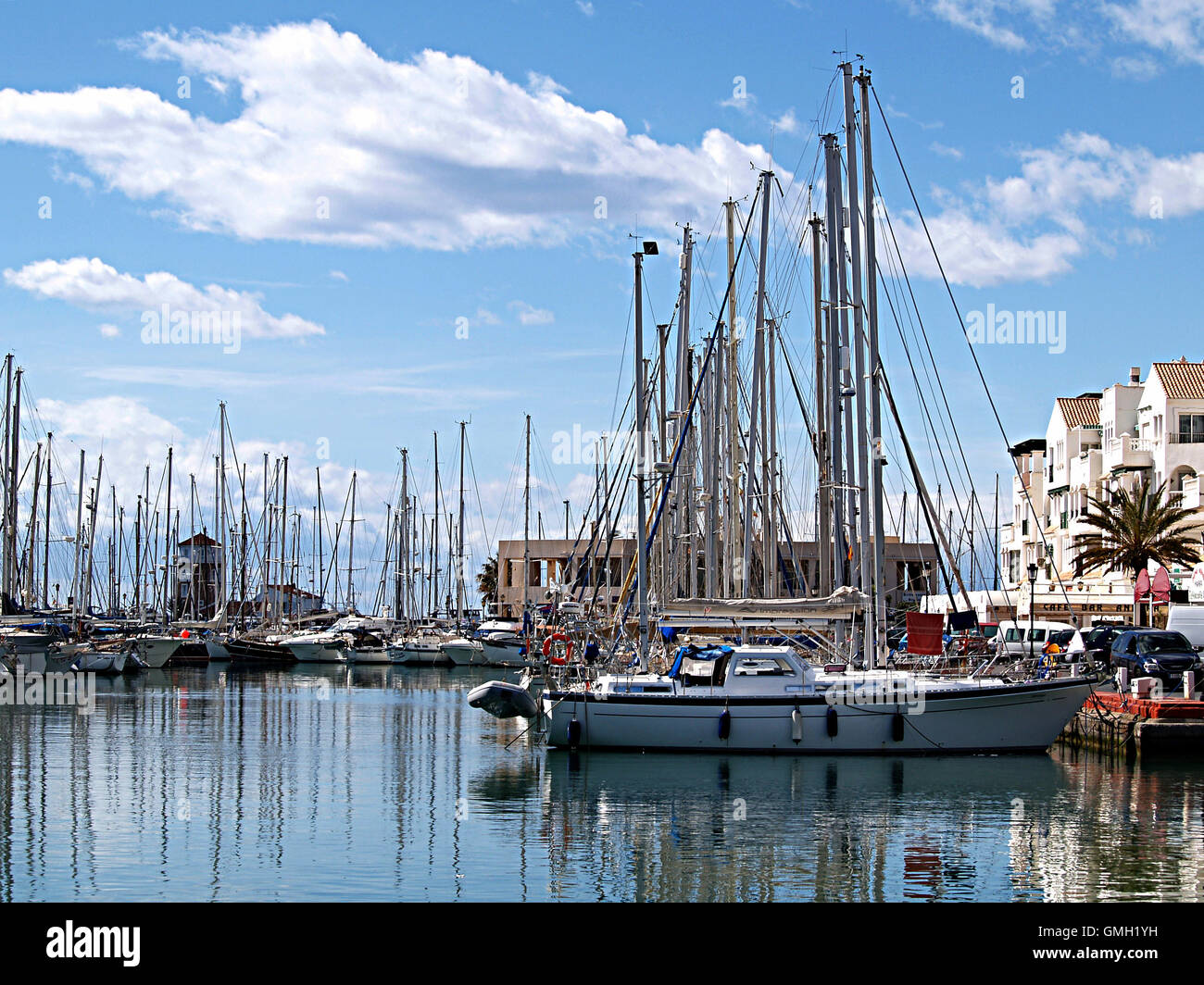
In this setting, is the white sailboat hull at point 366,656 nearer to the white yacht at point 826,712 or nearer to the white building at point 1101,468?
the white building at point 1101,468

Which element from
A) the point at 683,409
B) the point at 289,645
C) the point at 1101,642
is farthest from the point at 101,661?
the point at 1101,642

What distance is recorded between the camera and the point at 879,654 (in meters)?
34.9

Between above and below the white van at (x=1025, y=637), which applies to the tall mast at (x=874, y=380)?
above

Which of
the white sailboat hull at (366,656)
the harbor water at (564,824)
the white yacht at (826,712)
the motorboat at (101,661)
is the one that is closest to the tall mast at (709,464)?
the harbor water at (564,824)

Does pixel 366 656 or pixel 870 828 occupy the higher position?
pixel 870 828

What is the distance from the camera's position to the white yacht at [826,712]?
33.3 meters

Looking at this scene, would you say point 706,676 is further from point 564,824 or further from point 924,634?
point 564,824

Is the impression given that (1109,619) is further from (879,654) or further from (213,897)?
(213,897)

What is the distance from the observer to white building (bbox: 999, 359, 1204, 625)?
7356 centimetres

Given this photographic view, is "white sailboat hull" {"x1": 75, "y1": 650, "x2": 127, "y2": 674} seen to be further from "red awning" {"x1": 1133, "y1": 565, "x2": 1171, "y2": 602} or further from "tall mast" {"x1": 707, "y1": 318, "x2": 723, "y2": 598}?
"red awning" {"x1": 1133, "y1": 565, "x2": 1171, "y2": 602}

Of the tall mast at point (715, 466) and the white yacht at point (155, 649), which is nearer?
the tall mast at point (715, 466)

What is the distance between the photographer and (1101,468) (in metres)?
85.8

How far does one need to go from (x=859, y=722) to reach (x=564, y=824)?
33.2 ft

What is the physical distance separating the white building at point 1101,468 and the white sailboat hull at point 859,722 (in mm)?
32622
